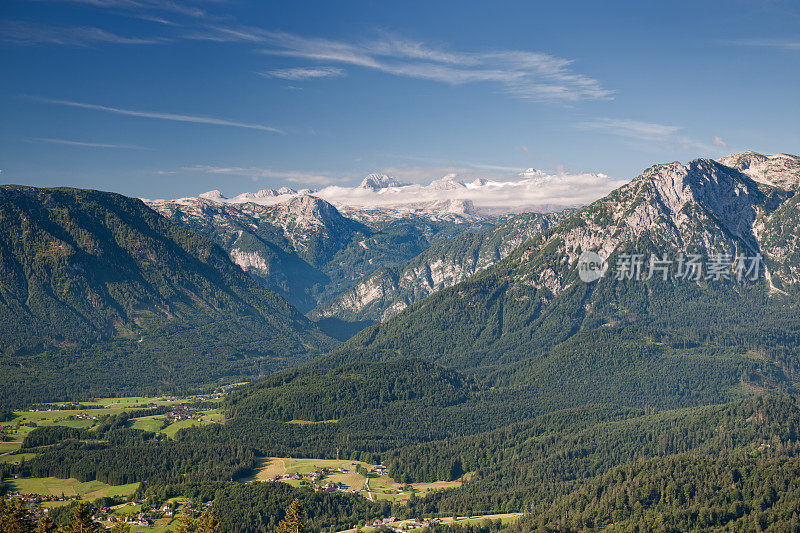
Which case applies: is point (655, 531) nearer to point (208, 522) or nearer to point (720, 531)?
point (720, 531)

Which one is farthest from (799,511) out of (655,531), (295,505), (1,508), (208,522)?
(1,508)

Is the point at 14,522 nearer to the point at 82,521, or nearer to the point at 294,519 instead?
the point at 82,521

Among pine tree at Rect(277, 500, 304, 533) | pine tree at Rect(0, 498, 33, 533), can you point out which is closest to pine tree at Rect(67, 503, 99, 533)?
pine tree at Rect(0, 498, 33, 533)

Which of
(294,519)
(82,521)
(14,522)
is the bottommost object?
(14,522)

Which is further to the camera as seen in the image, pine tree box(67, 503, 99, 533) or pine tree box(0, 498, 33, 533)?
pine tree box(0, 498, 33, 533)

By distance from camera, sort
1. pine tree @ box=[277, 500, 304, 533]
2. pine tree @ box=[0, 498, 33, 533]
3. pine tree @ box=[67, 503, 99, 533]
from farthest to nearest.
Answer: pine tree @ box=[277, 500, 304, 533] < pine tree @ box=[0, 498, 33, 533] < pine tree @ box=[67, 503, 99, 533]

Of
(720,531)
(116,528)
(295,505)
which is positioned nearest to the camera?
(295,505)

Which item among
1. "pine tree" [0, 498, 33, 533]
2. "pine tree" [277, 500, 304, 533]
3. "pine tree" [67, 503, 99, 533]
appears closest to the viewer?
"pine tree" [67, 503, 99, 533]

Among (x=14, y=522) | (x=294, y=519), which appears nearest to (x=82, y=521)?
(x=14, y=522)

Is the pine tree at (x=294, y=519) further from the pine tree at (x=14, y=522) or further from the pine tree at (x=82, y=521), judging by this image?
the pine tree at (x=14, y=522)

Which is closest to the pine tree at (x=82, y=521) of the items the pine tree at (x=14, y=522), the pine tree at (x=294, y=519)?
the pine tree at (x=14, y=522)

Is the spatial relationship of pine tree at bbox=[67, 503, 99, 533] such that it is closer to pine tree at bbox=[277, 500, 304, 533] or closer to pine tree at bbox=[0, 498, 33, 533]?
pine tree at bbox=[0, 498, 33, 533]
